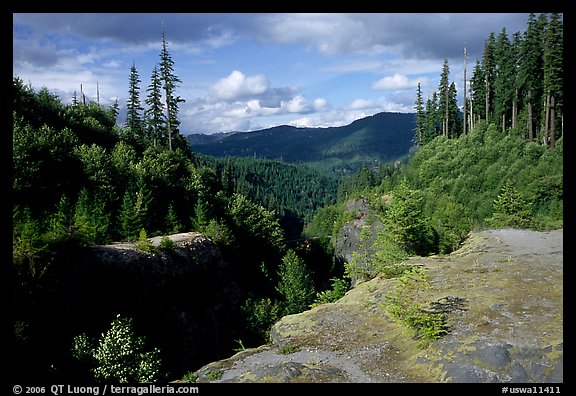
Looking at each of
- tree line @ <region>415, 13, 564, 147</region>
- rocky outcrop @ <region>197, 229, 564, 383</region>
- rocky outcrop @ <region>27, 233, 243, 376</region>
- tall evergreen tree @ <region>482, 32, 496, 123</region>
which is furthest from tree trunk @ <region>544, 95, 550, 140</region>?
rocky outcrop @ <region>27, 233, 243, 376</region>

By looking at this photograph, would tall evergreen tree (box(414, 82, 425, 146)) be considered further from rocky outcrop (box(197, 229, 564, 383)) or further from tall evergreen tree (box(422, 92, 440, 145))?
rocky outcrop (box(197, 229, 564, 383))

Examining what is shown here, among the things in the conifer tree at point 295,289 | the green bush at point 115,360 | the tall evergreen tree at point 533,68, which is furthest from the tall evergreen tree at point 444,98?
the green bush at point 115,360

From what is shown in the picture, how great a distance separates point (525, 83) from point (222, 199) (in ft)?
145

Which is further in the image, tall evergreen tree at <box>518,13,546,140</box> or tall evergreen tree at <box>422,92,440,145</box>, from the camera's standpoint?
tall evergreen tree at <box>422,92,440,145</box>

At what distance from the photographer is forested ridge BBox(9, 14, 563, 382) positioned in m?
19.8

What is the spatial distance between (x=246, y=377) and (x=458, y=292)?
483 inches

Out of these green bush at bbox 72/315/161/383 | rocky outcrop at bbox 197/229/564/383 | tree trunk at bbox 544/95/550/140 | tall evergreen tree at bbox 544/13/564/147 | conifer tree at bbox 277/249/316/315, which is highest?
tall evergreen tree at bbox 544/13/564/147

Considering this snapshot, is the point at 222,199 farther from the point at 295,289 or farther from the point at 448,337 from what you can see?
the point at 448,337

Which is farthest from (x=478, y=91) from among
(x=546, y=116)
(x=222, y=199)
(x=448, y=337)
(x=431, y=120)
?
(x=448, y=337)

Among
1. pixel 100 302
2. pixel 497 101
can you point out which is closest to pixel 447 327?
pixel 100 302

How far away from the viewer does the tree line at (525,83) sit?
4366 centimetres

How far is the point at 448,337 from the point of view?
1405 centimetres

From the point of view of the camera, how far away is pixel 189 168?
5238 centimetres

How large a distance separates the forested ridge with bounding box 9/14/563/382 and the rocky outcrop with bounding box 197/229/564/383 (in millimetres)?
3315
